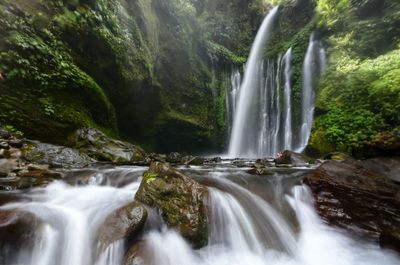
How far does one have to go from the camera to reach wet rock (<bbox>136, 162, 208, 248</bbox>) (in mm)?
3277

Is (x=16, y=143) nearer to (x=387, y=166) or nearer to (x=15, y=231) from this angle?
(x=15, y=231)

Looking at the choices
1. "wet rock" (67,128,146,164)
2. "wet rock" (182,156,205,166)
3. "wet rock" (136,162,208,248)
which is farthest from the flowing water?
"wet rock" (182,156,205,166)

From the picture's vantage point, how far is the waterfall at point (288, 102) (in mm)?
12102

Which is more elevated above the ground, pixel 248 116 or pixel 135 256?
pixel 248 116

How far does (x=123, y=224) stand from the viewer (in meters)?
3.01

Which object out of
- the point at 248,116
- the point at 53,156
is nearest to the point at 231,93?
the point at 248,116

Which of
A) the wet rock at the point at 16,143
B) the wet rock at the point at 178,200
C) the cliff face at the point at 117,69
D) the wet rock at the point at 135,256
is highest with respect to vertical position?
the cliff face at the point at 117,69

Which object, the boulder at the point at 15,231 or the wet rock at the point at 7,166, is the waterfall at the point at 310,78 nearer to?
the wet rock at the point at 7,166

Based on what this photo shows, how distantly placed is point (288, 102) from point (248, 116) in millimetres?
2344

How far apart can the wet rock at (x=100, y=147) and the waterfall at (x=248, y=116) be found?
7469 millimetres

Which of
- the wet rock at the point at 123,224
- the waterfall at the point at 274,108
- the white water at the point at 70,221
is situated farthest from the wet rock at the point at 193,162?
the waterfall at the point at 274,108

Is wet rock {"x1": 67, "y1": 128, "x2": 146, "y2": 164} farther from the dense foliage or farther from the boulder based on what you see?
the dense foliage

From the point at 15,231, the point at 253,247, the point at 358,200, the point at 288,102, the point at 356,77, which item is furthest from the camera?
the point at 288,102

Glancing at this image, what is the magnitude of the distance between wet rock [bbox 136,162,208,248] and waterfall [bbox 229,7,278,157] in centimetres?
993
